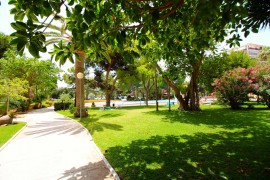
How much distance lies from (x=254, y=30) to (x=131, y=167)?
16.0 ft

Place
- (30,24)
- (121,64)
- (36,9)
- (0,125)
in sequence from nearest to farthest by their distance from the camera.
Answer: (30,24) → (36,9) → (0,125) → (121,64)

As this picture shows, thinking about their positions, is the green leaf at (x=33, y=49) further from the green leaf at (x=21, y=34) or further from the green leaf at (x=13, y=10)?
the green leaf at (x=13, y=10)

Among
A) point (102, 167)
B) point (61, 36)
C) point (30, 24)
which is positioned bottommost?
point (102, 167)

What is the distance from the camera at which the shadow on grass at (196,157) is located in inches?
202

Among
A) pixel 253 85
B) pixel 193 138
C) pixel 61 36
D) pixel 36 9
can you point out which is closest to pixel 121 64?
pixel 61 36

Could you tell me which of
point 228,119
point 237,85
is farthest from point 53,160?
point 237,85

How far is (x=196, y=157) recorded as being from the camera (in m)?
6.32

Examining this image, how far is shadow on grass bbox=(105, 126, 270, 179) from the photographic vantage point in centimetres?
514

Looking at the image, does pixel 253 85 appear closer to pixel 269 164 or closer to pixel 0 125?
pixel 269 164

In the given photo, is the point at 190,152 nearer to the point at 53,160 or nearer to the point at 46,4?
the point at 53,160

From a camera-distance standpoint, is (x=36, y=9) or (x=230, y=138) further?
(x=230, y=138)

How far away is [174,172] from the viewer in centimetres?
527

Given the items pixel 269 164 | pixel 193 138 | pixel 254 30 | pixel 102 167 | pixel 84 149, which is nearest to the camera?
pixel 254 30

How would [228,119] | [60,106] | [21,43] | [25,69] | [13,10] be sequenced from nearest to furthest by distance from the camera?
1. [21,43]
2. [13,10]
3. [228,119]
4. [60,106]
5. [25,69]
